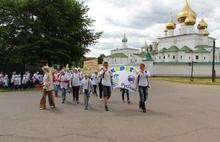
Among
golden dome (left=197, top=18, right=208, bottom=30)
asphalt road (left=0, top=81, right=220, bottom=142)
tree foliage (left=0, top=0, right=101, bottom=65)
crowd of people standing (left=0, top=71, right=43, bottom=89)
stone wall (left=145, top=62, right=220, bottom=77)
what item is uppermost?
golden dome (left=197, top=18, right=208, bottom=30)

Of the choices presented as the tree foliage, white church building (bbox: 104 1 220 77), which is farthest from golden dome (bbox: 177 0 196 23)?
the tree foliage

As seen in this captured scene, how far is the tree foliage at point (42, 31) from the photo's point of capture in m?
32.5

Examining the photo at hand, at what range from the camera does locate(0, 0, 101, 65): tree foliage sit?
32.5 m

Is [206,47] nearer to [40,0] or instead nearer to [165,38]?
[165,38]

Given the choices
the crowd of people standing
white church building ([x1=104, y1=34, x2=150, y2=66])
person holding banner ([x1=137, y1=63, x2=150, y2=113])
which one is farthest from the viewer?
white church building ([x1=104, y1=34, x2=150, y2=66])

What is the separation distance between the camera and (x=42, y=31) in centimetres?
3359

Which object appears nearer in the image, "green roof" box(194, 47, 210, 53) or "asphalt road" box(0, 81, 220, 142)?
"asphalt road" box(0, 81, 220, 142)

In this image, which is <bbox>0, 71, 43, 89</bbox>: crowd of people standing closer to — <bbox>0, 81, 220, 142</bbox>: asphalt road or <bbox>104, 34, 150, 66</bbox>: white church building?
<bbox>0, 81, 220, 142</bbox>: asphalt road

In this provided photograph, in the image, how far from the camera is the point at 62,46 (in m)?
33.3

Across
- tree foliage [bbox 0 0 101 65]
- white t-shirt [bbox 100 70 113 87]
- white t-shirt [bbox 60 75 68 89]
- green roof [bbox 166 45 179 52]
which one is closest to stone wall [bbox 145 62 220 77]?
green roof [bbox 166 45 179 52]

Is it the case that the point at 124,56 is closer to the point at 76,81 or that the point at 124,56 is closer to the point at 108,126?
the point at 76,81

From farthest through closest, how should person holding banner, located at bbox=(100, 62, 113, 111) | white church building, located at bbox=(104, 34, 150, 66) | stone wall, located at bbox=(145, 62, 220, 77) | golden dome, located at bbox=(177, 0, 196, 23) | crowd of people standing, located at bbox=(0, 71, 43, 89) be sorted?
white church building, located at bbox=(104, 34, 150, 66), golden dome, located at bbox=(177, 0, 196, 23), stone wall, located at bbox=(145, 62, 220, 77), crowd of people standing, located at bbox=(0, 71, 43, 89), person holding banner, located at bbox=(100, 62, 113, 111)

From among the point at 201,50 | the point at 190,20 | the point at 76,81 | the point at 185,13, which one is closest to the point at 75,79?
the point at 76,81

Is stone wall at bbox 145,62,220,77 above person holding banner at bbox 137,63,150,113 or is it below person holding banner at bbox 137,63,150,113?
above
